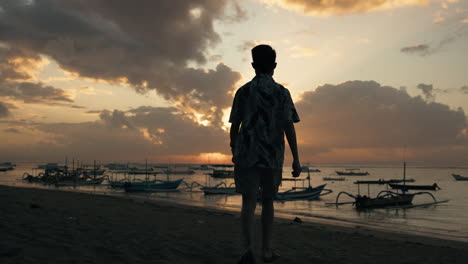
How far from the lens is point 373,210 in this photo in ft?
93.4

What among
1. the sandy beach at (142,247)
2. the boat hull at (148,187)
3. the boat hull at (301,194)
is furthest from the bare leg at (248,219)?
the boat hull at (148,187)

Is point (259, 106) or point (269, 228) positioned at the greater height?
point (259, 106)

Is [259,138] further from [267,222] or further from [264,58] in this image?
[267,222]

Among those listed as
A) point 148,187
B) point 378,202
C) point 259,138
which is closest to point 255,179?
point 259,138

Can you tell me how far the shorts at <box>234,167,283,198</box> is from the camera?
Answer: 3.61 metres

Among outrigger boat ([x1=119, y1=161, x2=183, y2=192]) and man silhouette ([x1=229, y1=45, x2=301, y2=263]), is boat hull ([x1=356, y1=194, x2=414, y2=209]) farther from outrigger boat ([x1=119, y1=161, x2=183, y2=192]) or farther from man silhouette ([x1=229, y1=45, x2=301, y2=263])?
man silhouette ([x1=229, y1=45, x2=301, y2=263])

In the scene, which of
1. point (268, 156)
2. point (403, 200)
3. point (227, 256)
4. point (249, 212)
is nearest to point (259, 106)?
point (268, 156)

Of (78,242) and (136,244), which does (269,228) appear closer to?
(136,244)

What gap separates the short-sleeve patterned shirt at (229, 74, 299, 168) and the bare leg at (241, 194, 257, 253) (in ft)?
1.28

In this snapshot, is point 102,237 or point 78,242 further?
point 102,237

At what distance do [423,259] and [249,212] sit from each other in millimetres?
3195

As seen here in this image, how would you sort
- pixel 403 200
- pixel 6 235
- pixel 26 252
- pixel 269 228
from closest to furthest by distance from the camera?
pixel 26 252 < pixel 269 228 < pixel 6 235 < pixel 403 200

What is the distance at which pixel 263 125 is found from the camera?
11.9 feet

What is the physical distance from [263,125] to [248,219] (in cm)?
105
